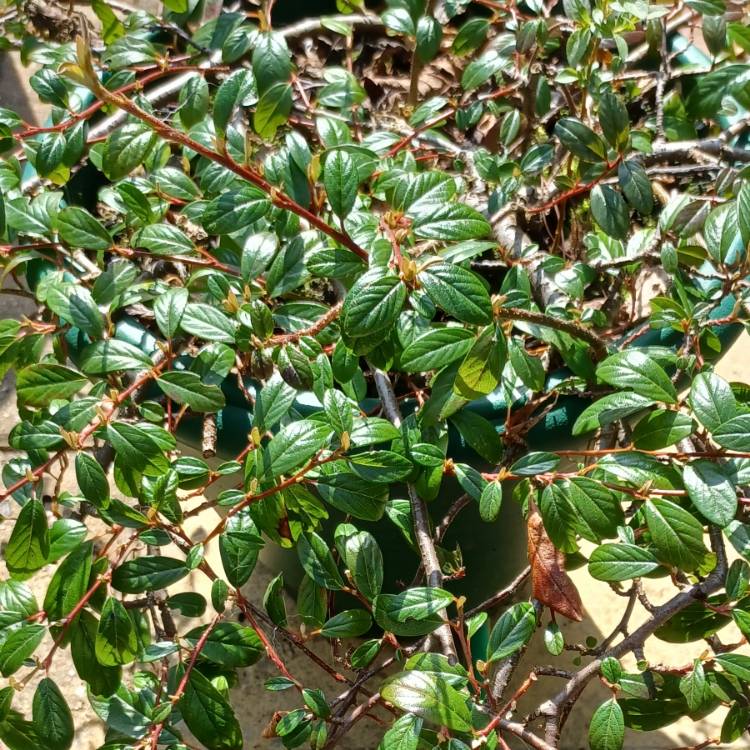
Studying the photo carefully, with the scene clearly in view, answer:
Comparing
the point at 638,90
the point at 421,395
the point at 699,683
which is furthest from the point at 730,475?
the point at 638,90

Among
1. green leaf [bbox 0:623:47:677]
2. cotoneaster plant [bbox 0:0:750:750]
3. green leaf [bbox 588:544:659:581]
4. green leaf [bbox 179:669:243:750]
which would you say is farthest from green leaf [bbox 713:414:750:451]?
green leaf [bbox 0:623:47:677]

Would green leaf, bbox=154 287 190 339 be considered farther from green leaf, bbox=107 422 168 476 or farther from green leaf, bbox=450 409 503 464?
green leaf, bbox=450 409 503 464

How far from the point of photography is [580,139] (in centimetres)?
84

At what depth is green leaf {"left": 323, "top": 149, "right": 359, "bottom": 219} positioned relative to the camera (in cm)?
73

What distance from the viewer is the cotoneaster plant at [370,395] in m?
0.69

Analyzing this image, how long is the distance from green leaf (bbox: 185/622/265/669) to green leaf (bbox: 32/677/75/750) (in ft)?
0.40

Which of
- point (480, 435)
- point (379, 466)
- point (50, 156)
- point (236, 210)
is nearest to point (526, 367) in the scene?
point (480, 435)

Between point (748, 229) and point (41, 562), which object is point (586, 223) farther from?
point (41, 562)

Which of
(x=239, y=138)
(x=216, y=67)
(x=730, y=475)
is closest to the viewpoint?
(x=730, y=475)

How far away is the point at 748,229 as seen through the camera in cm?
72

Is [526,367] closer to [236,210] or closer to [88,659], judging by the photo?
[236,210]

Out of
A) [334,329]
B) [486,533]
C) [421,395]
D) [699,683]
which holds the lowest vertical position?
[486,533]

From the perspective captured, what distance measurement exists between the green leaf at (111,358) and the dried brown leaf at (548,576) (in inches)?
14.7

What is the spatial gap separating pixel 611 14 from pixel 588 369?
37 centimetres
